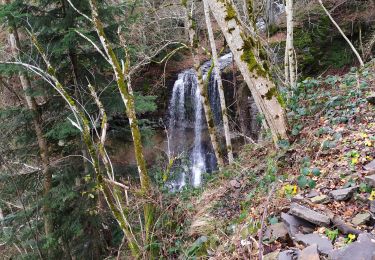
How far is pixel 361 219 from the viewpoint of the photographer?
2.80m

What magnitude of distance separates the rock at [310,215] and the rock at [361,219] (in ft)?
0.69

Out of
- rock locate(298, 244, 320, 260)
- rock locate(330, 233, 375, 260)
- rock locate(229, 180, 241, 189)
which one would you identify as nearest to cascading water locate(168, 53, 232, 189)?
rock locate(229, 180, 241, 189)

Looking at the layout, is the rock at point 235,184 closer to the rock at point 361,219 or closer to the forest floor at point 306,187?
the forest floor at point 306,187

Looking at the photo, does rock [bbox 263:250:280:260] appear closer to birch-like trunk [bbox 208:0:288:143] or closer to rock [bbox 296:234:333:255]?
rock [bbox 296:234:333:255]

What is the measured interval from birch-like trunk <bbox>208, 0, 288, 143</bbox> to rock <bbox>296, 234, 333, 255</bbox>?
2177mm

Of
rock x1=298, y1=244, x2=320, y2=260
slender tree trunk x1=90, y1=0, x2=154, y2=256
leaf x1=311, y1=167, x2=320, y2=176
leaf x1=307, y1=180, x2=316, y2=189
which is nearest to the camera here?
rock x1=298, y1=244, x2=320, y2=260

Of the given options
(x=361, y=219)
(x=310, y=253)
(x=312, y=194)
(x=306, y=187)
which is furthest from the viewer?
(x=306, y=187)

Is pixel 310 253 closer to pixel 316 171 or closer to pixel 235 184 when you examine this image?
pixel 316 171

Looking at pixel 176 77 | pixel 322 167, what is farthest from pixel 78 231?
pixel 176 77

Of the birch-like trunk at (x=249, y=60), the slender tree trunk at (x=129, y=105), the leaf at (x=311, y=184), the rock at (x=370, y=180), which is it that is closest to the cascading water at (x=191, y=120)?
the slender tree trunk at (x=129, y=105)

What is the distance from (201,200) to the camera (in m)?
6.28

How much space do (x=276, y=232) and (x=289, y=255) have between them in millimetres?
424

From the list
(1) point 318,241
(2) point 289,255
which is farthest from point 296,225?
(2) point 289,255

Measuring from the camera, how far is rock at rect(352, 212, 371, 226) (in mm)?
2773
